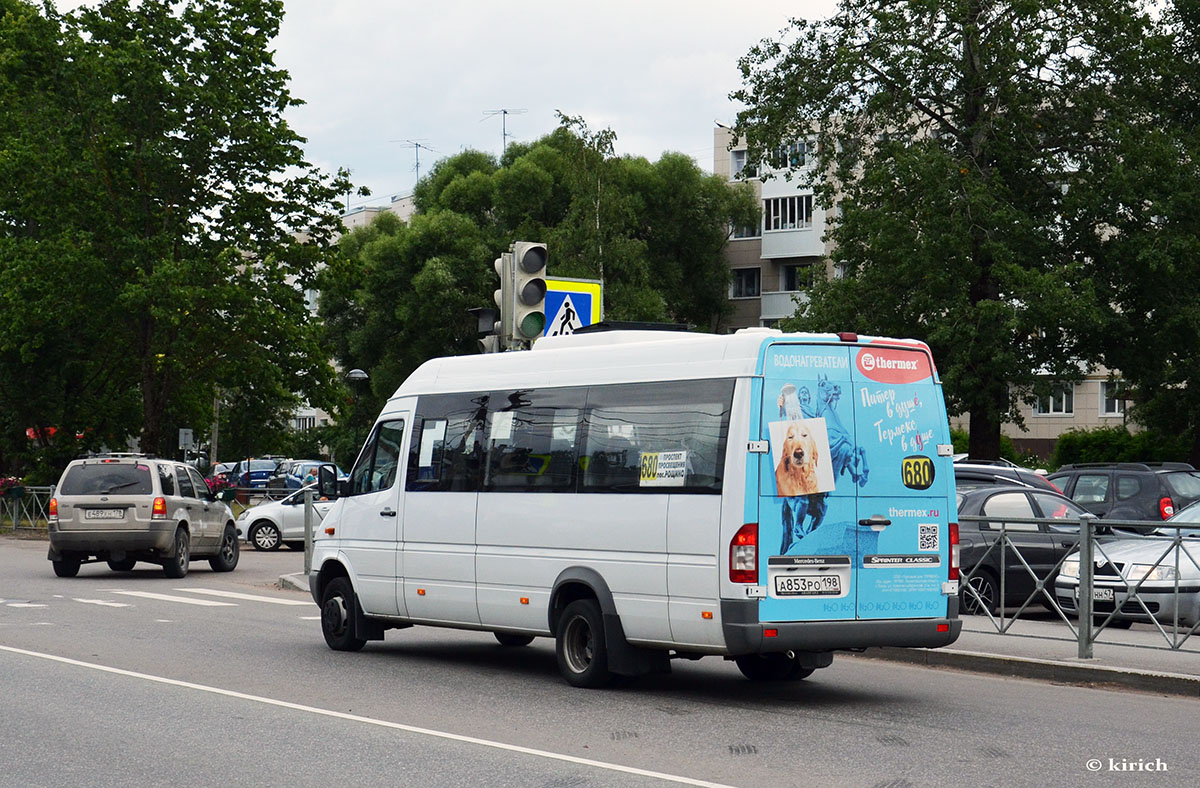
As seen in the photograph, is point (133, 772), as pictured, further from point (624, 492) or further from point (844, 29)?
point (844, 29)

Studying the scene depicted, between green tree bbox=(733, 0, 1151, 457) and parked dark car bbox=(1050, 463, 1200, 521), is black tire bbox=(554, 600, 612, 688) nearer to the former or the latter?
parked dark car bbox=(1050, 463, 1200, 521)

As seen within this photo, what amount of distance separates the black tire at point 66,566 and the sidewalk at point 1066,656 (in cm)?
1440

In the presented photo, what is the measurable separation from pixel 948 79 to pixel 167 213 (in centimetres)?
1969

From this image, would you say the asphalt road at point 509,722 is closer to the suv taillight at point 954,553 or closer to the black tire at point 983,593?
the suv taillight at point 954,553

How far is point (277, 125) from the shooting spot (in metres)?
40.0

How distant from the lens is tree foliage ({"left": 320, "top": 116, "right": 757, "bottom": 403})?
57.8 meters

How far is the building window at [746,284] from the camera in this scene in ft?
246

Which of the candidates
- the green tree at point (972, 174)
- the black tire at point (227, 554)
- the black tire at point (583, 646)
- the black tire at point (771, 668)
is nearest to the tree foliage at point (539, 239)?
the green tree at point (972, 174)

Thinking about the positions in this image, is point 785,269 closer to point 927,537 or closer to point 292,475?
point 292,475

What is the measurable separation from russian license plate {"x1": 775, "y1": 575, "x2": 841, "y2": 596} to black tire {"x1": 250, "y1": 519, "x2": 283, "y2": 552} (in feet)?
81.5

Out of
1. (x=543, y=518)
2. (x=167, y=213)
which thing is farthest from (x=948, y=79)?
(x=543, y=518)

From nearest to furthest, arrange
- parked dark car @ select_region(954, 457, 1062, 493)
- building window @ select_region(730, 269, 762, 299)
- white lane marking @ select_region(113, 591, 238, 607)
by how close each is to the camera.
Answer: white lane marking @ select_region(113, 591, 238, 607) < parked dark car @ select_region(954, 457, 1062, 493) < building window @ select_region(730, 269, 762, 299)

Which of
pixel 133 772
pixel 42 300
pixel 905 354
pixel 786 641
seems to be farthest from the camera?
pixel 42 300

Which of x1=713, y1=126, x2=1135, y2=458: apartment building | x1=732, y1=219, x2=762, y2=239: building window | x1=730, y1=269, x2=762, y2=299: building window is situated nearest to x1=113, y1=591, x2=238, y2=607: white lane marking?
x1=713, y1=126, x2=1135, y2=458: apartment building
